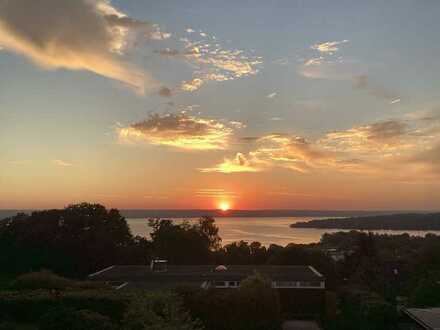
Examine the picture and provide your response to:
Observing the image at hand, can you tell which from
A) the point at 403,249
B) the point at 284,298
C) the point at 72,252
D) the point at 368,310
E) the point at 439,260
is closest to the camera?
the point at 368,310

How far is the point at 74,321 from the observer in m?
13.2

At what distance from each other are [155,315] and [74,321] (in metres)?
2.22

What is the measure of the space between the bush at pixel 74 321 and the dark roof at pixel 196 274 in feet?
41.2

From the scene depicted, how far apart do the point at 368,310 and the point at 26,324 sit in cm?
1420

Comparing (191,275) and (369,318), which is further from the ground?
(191,275)

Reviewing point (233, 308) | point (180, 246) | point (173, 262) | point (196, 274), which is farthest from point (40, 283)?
point (180, 246)

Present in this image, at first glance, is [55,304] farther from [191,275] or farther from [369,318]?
[369,318]

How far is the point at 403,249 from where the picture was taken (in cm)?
7069

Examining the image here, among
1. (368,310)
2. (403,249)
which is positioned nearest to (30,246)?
(368,310)

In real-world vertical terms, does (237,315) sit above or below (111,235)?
below

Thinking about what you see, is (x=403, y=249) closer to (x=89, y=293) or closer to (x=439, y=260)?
(x=439, y=260)

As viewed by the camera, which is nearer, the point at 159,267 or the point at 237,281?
the point at 237,281

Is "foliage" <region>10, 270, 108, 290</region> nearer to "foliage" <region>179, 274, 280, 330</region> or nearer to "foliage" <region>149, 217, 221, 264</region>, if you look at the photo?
"foliage" <region>179, 274, 280, 330</region>

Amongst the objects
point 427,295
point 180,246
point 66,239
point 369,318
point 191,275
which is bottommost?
point 369,318
